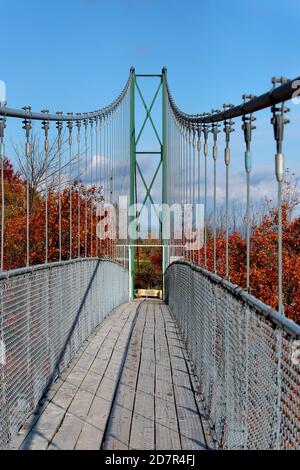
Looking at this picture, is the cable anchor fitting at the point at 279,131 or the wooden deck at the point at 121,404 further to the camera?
the wooden deck at the point at 121,404

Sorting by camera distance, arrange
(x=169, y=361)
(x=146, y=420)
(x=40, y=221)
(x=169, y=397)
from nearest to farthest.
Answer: (x=146, y=420) → (x=169, y=397) → (x=169, y=361) → (x=40, y=221)

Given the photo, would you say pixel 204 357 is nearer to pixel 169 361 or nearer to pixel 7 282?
pixel 169 361

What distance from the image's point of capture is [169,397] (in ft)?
14.9

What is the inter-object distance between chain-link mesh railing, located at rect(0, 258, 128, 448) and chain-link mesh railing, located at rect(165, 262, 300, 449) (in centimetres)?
99

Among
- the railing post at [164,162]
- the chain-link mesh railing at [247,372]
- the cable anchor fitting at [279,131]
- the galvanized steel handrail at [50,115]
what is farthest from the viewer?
the railing post at [164,162]

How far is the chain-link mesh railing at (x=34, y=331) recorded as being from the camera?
3391 millimetres

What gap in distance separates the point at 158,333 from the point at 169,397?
11.6ft

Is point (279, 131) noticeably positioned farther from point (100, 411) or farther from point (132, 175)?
point (132, 175)

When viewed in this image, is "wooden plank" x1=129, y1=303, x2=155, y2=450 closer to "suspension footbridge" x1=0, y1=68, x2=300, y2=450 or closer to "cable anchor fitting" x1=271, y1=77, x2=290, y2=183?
"suspension footbridge" x1=0, y1=68, x2=300, y2=450

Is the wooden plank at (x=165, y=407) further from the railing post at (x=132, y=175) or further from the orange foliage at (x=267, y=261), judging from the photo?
the orange foliage at (x=267, y=261)

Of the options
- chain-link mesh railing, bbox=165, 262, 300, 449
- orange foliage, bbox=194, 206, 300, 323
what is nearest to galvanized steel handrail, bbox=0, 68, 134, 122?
chain-link mesh railing, bbox=165, 262, 300, 449

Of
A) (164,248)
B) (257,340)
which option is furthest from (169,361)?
(164,248)

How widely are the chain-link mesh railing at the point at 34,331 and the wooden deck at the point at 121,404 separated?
0.36 ft

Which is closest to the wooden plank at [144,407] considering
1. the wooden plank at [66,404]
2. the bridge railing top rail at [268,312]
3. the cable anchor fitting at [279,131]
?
the wooden plank at [66,404]
